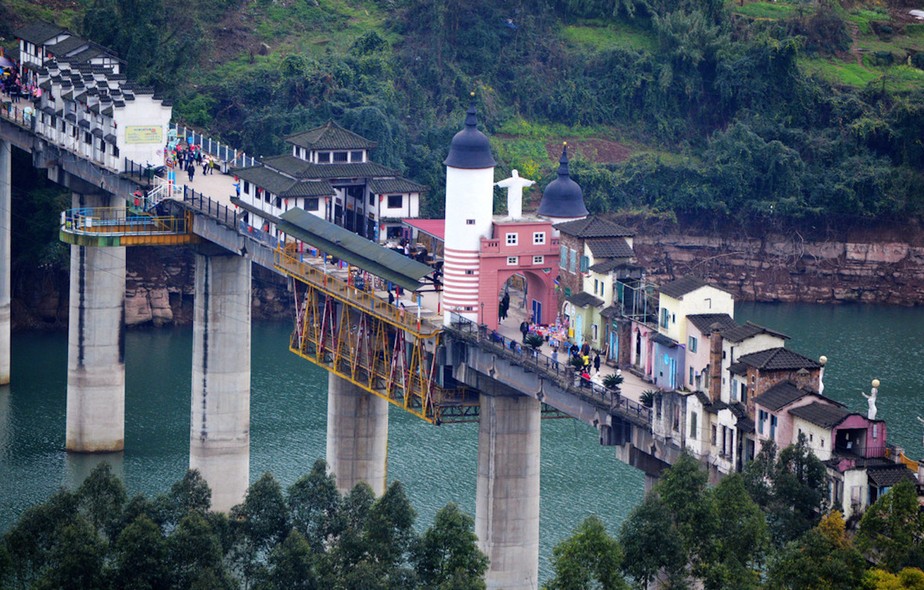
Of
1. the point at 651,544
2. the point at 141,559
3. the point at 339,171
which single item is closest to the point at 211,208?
the point at 339,171

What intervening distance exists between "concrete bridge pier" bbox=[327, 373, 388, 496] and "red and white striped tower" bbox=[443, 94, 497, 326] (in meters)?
14.2

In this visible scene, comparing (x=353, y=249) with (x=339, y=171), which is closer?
(x=353, y=249)

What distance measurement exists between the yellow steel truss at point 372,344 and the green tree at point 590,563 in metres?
20.7

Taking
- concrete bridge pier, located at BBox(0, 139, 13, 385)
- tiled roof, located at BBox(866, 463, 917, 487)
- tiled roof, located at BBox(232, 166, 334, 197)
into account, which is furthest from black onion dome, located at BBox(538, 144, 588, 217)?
concrete bridge pier, located at BBox(0, 139, 13, 385)

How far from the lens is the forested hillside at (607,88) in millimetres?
177625

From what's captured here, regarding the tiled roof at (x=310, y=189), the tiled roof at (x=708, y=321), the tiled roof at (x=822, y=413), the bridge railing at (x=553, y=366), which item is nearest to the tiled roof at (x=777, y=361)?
the tiled roof at (x=822, y=413)

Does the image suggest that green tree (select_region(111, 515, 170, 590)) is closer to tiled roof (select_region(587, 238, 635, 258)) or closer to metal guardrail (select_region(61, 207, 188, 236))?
tiled roof (select_region(587, 238, 635, 258))

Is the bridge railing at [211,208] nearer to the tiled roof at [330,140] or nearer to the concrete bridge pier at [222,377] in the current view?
the concrete bridge pier at [222,377]

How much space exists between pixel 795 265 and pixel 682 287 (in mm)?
82960

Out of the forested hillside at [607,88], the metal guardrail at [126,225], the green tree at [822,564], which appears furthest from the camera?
the forested hillside at [607,88]

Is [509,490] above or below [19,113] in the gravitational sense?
below

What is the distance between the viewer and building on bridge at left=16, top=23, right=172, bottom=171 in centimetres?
Answer: 13388

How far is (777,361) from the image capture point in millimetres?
89625

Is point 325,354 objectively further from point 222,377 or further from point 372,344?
point 222,377
